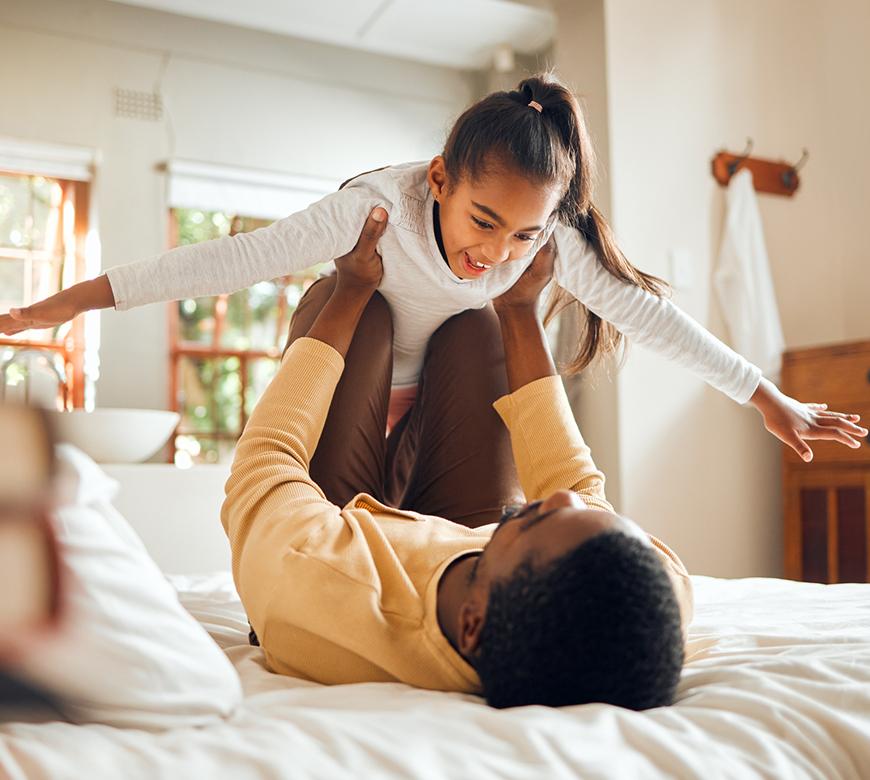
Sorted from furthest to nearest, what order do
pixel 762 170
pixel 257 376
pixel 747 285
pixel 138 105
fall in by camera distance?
pixel 257 376 < pixel 138 105 < pixel 762 170 < pixel 747 285

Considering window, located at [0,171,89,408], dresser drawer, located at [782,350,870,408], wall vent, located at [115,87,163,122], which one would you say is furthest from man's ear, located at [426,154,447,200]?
wall vent, located at [115,87,163,122]

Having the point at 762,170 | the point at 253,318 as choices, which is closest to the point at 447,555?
the point at 762,170

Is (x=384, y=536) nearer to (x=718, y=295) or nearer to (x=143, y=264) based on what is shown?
(x=143, y=264)

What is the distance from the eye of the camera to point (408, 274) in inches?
57.9

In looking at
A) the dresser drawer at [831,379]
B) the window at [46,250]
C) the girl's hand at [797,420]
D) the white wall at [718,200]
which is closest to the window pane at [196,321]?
the window at [46,250]

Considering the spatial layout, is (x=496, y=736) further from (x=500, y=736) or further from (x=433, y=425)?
(x=433, y=425)

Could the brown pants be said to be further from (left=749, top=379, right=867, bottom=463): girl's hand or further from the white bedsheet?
the white bedsheet

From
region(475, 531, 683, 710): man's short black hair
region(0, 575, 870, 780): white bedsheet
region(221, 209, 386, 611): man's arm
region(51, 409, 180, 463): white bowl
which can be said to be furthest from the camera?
region(51, 409, 180, 463): white bowl

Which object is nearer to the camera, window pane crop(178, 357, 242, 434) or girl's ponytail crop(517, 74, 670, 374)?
girl's ponytail crop(517, 74, 670, 374)

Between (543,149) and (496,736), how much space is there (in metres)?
0.92

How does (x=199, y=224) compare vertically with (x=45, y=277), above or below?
above

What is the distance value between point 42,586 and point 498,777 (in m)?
0.30

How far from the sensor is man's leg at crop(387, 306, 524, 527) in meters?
1.40

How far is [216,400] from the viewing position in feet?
12.8
